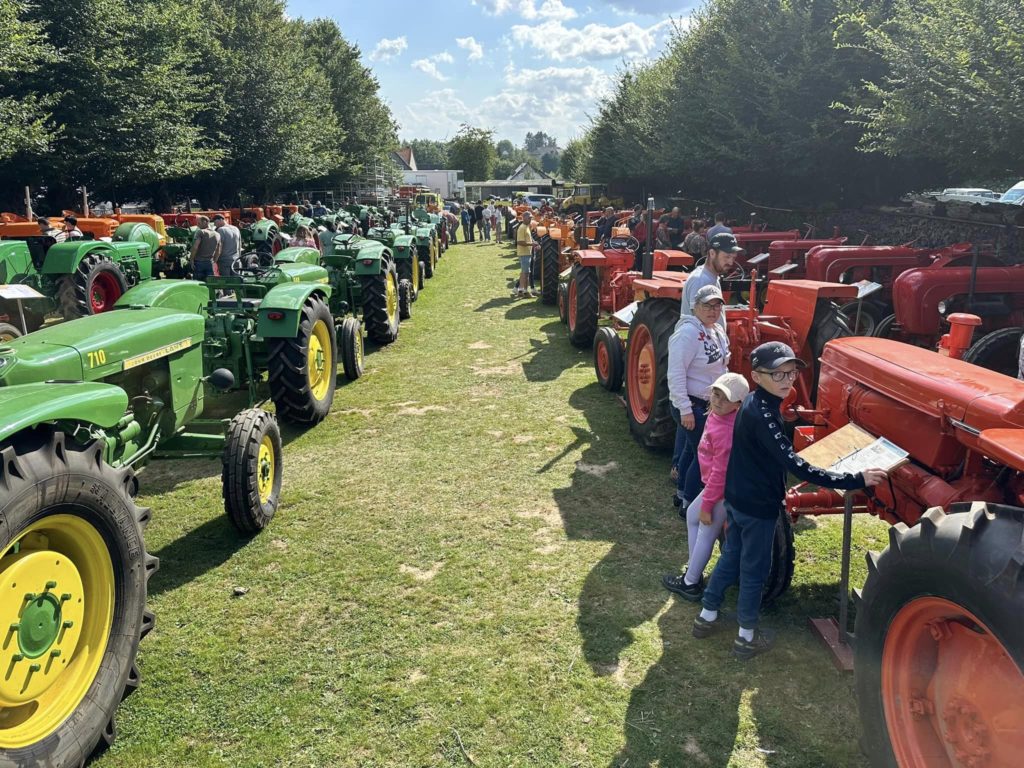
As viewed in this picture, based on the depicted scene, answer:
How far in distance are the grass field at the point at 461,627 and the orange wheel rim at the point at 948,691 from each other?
1.23ft

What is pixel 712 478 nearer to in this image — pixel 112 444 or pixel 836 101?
pixel 112 444

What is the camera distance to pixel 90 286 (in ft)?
31.3

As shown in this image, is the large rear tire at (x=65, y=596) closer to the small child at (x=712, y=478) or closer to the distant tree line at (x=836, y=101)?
the small child at (x=712, y=478)

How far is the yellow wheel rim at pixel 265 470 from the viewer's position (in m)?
4.31

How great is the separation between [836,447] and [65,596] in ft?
10.2

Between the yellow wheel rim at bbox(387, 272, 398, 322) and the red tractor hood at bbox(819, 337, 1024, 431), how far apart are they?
6.61 metres

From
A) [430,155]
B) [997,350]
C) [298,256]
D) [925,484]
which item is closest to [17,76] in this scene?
A: [298,256]

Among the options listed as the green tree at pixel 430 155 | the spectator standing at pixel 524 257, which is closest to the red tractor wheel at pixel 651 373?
the spectator standing at pixel 524 257

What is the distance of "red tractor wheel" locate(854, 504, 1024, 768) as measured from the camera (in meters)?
1.89

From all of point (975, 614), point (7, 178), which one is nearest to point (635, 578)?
point (975, 614)

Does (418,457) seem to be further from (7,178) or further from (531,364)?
(7,178)

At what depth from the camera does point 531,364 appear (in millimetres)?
8289

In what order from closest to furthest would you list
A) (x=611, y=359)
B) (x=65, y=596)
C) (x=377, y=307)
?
(x=65, y=596) < (x=611, y=359) < (x=377, y=307)

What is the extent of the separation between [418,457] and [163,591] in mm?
2185
